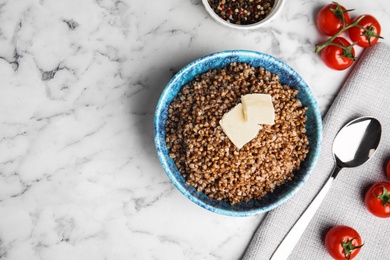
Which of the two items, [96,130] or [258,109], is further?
[96,130]

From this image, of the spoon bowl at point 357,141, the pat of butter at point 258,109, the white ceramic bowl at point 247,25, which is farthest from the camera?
the spoon bowl at point 357,141

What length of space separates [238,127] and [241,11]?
1.37 ft

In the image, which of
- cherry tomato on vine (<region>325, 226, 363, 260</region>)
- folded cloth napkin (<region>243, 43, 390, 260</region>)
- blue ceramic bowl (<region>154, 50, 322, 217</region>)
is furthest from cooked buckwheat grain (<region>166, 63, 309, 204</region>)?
cherry tomato on vine (<region>325, 226, 363, 260</region>)

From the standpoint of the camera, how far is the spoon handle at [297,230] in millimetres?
1605

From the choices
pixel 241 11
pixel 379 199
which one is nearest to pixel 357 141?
pixel 379 199

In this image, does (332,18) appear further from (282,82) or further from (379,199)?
(379,199)

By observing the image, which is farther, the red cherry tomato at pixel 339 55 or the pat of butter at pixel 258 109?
the red cherry tomato at pixel 339 55

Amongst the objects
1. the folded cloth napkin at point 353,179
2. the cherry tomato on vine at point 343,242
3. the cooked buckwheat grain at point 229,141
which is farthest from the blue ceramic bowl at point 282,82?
the cherry tomato on vine at point 343,242

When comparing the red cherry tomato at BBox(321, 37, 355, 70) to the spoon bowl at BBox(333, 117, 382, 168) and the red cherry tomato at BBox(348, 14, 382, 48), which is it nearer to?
the red cherry tomato at BBox(348, 14, 382, 48)

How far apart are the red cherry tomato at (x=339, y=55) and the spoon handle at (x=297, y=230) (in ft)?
1.12

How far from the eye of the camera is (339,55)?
5.26 feet

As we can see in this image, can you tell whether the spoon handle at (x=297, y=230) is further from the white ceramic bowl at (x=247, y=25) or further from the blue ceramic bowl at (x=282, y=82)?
the white ceramic bowl at (x=247, y=25)

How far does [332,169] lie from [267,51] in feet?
1.47

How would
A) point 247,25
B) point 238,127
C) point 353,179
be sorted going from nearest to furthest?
point 238,127 < point 247,25 < point 353,179
